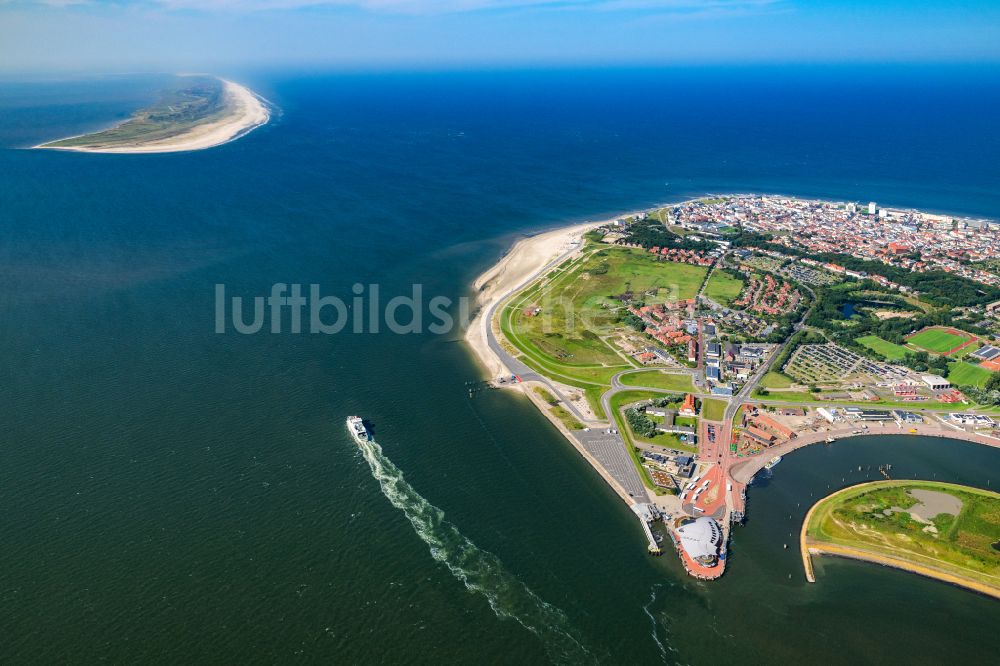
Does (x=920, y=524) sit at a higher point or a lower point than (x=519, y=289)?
higher

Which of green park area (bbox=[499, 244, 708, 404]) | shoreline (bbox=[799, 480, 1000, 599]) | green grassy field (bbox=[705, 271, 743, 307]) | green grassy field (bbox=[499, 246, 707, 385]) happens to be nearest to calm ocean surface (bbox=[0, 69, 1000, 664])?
shoreline (bbox=[799, 480, 1000, 599])

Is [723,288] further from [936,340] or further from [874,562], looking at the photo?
[874,562]

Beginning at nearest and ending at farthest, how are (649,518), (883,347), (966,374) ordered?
(649,518)
(966,374)
(883,347)

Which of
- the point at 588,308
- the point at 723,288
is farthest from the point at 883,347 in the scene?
the point at 588,308

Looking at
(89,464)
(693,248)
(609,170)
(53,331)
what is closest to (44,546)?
(89,464)

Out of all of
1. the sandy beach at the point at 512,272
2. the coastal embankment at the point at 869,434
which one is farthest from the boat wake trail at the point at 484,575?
the coastal embankment at the point at 869,434

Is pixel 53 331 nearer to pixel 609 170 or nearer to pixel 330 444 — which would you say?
pixel 330 444

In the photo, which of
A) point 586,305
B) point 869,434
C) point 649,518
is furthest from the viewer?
point 586,305
